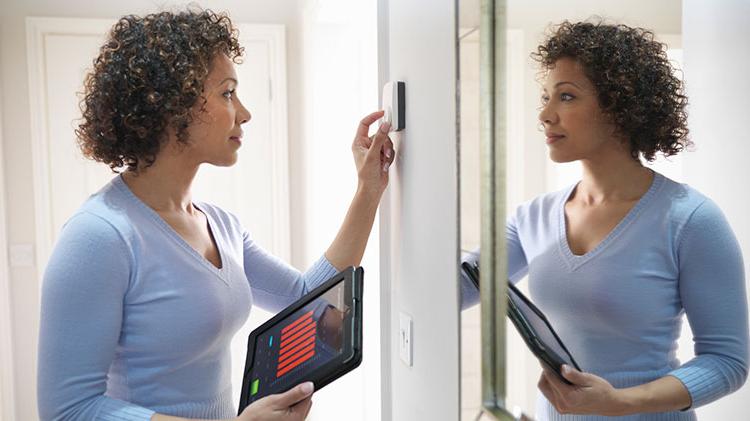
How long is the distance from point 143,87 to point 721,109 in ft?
3.29

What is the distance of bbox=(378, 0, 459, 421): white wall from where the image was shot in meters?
1.10

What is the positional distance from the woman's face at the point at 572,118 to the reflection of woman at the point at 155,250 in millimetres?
544

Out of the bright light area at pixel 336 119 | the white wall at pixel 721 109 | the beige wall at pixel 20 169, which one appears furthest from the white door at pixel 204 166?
the white wall at pixel 721 109

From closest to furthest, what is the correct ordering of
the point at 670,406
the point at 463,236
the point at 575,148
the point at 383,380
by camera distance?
the point at 670,406 → the point at 575,148 → the point at 463,236 → the point at 383,380

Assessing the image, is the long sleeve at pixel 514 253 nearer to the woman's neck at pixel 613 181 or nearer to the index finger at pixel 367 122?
the woman's neck at pixel 613 181

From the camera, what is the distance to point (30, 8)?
3355 millimetres

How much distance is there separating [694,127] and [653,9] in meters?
0.12

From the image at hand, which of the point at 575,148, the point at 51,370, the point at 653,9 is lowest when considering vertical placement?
the point at 51,370

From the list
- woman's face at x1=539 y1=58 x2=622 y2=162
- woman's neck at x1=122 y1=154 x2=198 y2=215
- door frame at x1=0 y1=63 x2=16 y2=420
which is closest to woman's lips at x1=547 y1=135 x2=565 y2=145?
woman's face at x1=539 y1=58 x2=622 y2=162

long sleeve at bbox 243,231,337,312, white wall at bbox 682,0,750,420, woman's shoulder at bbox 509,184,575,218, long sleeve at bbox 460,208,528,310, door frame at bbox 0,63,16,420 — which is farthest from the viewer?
door frame at bbox 0,63,16,420

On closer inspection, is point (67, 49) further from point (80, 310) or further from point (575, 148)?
point (575, 148)

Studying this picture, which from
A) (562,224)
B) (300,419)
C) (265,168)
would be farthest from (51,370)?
(265,168)

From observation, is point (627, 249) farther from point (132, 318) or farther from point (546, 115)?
point (132, 318)

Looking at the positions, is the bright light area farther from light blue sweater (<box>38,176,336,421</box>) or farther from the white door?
light blue sweater (<box>38,176,336,421</box>)
